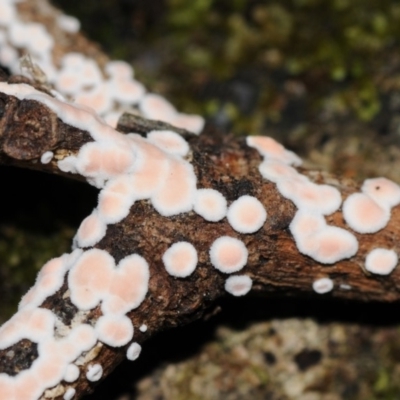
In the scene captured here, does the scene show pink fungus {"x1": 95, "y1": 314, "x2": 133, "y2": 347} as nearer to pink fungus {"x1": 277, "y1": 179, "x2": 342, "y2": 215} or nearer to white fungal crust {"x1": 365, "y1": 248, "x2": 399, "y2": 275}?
pink fungus {"x1": 277, "y1": 179, "x2": 342, "y2": 215}

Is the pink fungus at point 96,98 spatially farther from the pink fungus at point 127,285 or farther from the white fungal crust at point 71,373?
the white fungal crust at point 71,373

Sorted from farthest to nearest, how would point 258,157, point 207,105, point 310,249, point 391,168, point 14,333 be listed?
1. point 207,105
2. point 391,168
3. point 258,157
4. point 310,249
5. point 14,333

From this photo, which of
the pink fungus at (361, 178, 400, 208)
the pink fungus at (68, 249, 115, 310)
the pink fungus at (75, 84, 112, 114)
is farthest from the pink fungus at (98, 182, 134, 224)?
the pink fungus at (361, 178, 400, 208)

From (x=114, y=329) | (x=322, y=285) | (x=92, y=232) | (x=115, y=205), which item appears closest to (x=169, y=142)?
(x=115, y=205)

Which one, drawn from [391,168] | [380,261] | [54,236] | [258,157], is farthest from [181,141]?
[391,168]

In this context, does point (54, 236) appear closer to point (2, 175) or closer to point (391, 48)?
point (2, 175)

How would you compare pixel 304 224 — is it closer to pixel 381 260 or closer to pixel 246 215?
pixel 246 215
